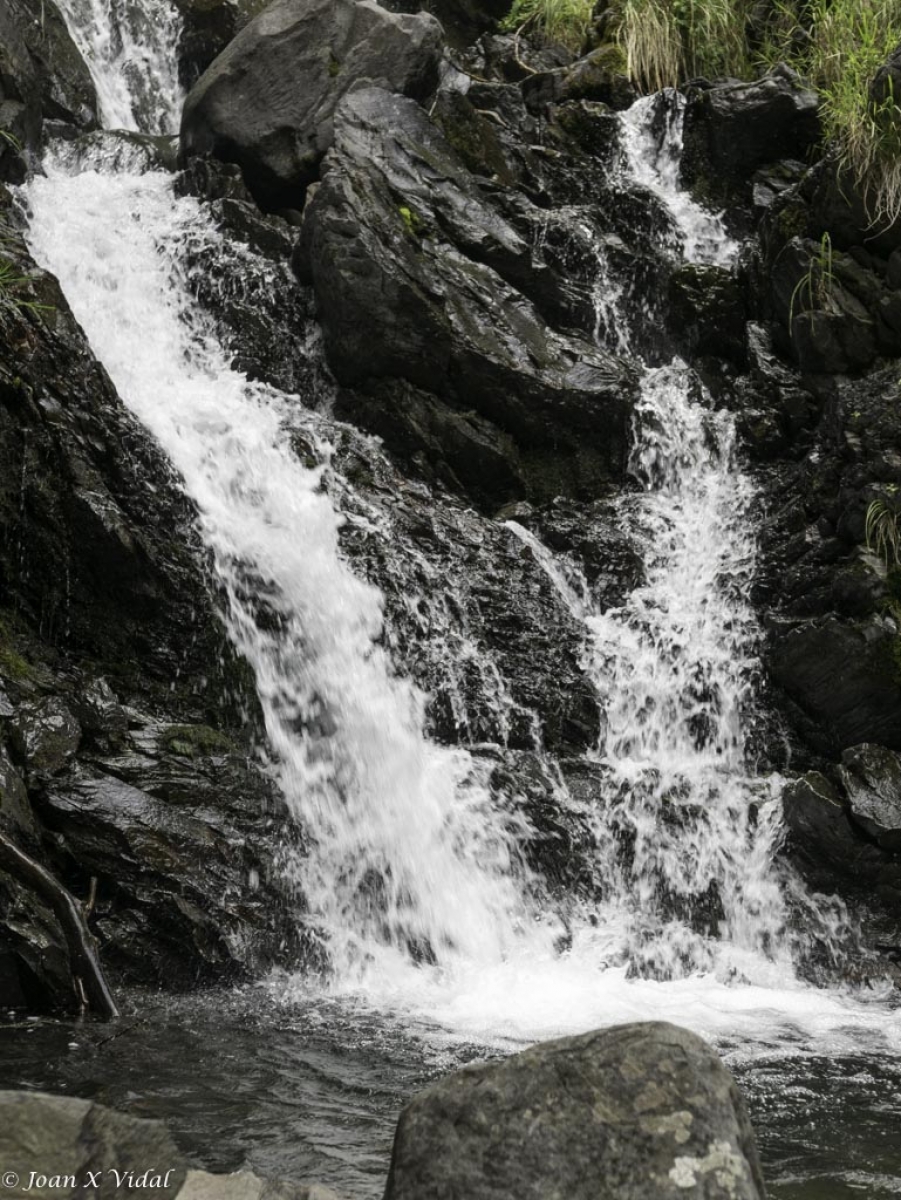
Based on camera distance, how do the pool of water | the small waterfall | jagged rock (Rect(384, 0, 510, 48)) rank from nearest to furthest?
the pool of water → the small waterfall → jagged rock (Rect(384, 0, 510, 48))

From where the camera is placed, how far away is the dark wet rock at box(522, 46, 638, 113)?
14.7 meters

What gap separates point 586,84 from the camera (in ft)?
48.7

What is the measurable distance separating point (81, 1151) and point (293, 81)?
13278 mm

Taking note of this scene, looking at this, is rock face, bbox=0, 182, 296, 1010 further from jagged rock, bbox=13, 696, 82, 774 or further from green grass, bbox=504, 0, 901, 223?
green grass, bbox=504, 0, 901, 223

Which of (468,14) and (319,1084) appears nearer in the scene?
(319,1084)

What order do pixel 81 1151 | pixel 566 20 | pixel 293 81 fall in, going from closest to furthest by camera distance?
pixel 81 1151, pixel 293 81, pixel 566 20

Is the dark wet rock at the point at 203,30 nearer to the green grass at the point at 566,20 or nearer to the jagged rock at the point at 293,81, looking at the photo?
the jagged rock at the point at 293,81

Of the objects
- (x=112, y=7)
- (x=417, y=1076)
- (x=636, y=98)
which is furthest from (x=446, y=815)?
(x=112, y=7)

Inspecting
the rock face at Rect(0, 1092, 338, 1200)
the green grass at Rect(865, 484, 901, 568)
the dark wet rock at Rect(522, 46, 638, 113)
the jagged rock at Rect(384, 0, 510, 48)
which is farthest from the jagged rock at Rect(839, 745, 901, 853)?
the jagged rock at Rect(384, 0, 510, 48)

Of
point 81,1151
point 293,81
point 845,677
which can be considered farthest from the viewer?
point 293,81

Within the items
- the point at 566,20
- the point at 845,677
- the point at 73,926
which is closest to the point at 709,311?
the point at 845,677

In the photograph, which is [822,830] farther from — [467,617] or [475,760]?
[467,617]

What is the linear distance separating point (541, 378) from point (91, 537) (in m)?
4.88

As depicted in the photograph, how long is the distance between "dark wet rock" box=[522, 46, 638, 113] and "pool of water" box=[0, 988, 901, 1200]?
41.1ft
